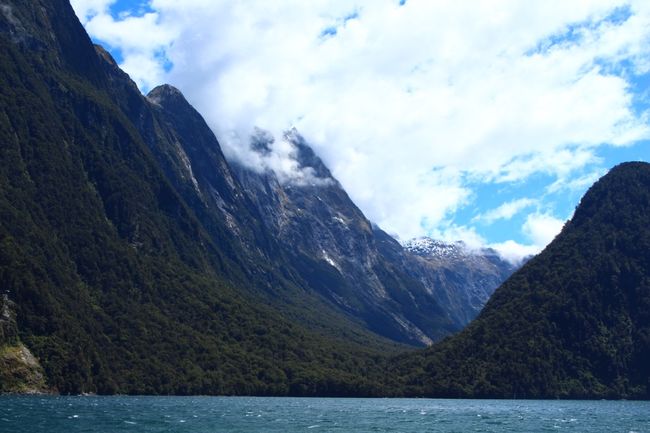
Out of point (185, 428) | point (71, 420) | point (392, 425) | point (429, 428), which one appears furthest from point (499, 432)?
point (71, 420)

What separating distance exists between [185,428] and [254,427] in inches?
543

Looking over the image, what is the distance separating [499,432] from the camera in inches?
5030

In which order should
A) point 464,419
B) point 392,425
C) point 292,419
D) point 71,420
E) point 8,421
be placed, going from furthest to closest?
point 464,419 → point 292,419 → point 392,425 → point 71,420 → point 8,421

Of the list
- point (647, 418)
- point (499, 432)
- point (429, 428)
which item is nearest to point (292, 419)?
point (429, 428)

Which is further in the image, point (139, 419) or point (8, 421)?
point (139, 419)

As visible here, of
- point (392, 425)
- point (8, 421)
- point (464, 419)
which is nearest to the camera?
point (8, 421)

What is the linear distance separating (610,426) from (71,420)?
97.6 metres

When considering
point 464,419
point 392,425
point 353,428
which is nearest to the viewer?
point 353,428

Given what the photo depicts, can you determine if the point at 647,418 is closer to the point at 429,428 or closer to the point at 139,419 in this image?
the point at 429,428

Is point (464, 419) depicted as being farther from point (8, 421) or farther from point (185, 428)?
point (8, 421)

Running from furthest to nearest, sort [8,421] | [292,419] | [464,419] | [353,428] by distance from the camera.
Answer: [464,419] → [292,419] → [353,428] → [8,421]

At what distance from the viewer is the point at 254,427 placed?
419ft

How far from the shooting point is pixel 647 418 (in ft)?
553

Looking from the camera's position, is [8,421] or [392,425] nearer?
[8,421]
